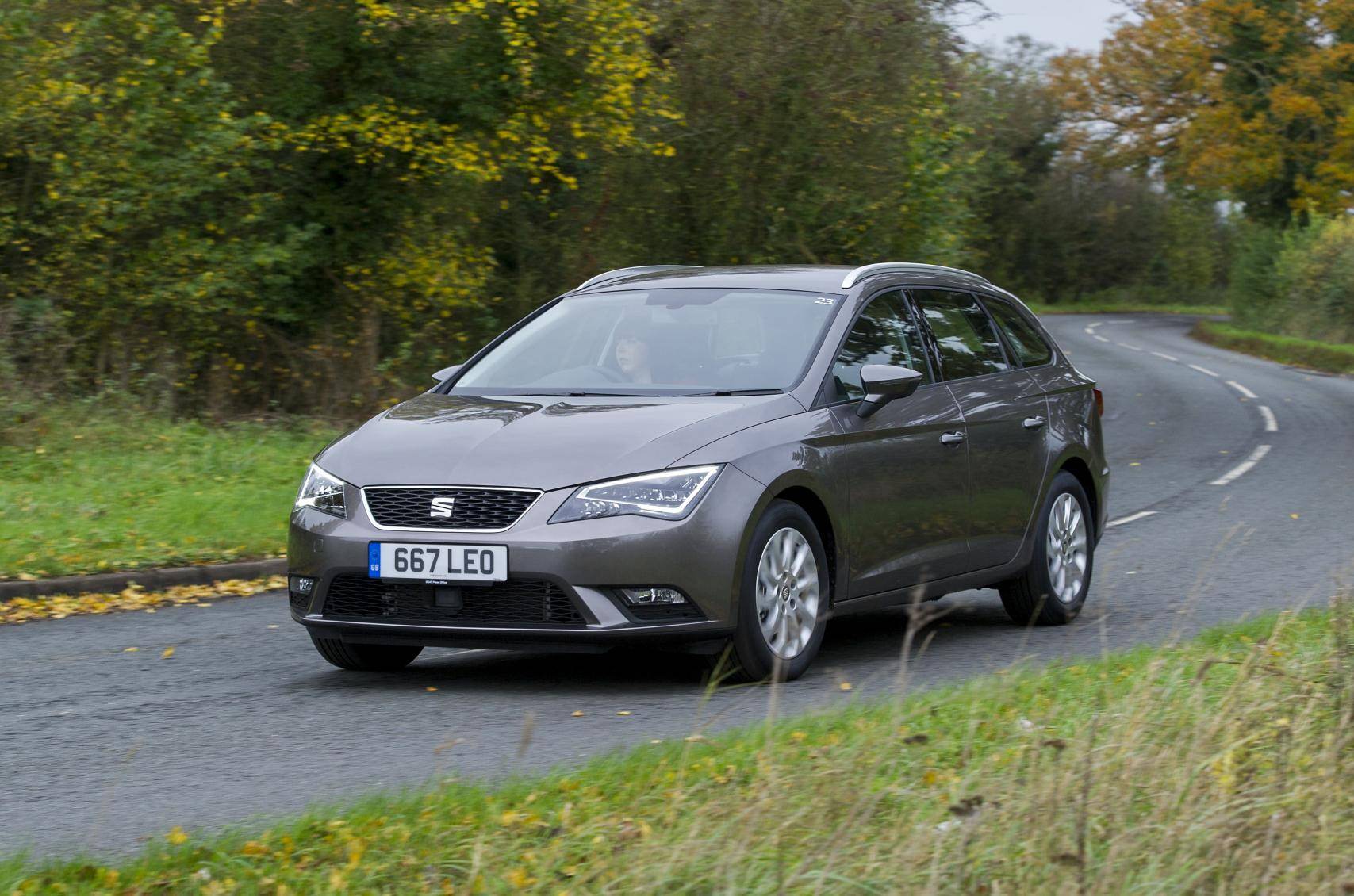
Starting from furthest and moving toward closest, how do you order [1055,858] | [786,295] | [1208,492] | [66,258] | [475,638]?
[66,258], [1208,492], [786,295], [475,638], [1055,858]

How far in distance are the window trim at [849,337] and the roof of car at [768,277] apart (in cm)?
9

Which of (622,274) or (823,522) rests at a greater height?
(622,274)

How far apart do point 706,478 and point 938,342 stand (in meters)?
2.28

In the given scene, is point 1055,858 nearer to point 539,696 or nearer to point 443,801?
point 443,801

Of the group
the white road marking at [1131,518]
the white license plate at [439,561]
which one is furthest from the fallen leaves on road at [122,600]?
the white road marking at [1131,518]

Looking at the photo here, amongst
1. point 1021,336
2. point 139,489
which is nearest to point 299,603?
point 1021,336

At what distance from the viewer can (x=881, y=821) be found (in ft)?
15.1

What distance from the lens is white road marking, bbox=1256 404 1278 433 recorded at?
2181 centimetres

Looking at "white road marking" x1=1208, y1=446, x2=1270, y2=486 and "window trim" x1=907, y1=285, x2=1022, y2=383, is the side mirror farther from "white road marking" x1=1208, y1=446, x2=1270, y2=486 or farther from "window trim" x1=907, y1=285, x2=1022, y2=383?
"white road marking" x1=1208, y1=446, x2=1270, y2=486

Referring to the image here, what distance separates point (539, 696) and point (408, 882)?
2826 mm

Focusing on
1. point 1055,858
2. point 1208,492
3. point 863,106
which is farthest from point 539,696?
point 863,106

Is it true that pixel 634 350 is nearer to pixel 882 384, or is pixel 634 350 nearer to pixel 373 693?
pixel 882 384

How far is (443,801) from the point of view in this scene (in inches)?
191

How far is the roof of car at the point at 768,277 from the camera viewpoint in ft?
27.2
